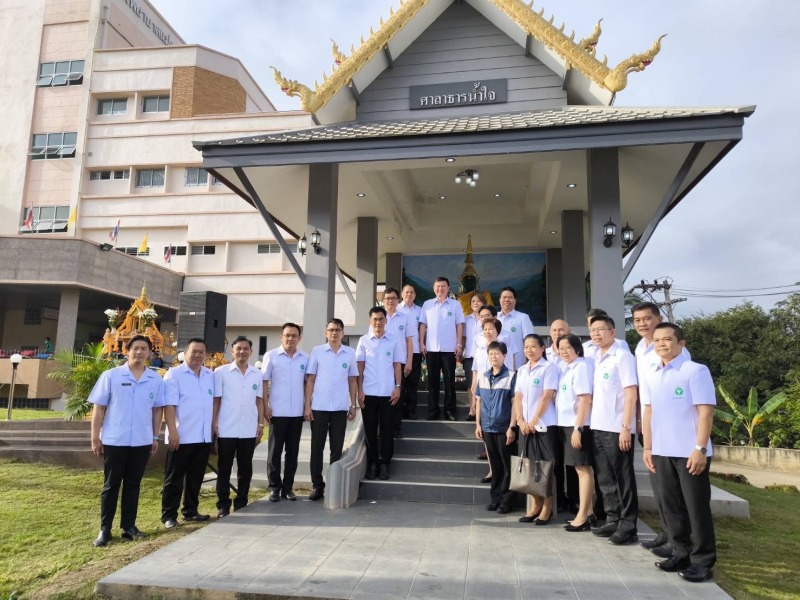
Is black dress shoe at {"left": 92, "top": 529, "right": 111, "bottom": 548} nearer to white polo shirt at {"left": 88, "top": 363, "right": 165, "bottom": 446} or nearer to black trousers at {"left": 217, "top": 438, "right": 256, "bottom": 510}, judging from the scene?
white polo shirt at {"left": 88, "top": 363, "right": 165, "bottom": 446}

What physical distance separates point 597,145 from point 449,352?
3.21 m

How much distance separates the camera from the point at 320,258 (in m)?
7.98

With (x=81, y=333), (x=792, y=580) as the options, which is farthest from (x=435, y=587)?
(x=81, y=333)

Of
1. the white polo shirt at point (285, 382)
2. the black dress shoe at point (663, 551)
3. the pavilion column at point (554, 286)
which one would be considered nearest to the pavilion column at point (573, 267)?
the pavilion column at point (554, 286)

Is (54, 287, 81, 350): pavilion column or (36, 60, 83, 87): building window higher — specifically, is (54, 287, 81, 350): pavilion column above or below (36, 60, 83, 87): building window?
below

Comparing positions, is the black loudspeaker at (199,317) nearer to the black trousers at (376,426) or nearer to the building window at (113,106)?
the black trousers at (376,426)

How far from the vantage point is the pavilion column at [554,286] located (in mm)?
12195

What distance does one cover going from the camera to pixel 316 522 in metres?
5.07

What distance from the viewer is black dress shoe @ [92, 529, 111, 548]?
466 cm

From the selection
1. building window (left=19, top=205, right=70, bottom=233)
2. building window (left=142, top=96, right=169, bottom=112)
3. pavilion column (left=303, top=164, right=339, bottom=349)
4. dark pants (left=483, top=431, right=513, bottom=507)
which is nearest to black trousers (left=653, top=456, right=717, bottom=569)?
dark pants (left=483, top=431, right=513, bottom=507)

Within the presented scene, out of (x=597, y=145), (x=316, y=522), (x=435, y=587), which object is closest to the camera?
(x=435, y=587)

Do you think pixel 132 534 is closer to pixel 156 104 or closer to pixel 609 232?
pixel 609 232

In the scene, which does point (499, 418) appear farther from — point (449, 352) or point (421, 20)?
point (421, 20)

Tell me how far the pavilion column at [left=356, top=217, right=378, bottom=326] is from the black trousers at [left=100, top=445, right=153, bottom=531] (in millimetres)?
6606
